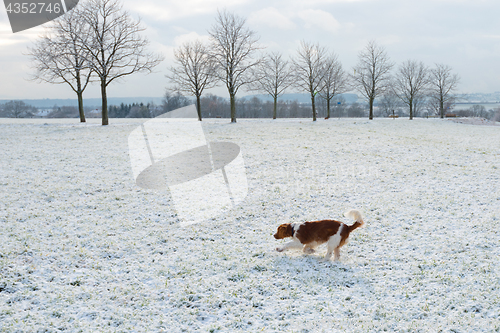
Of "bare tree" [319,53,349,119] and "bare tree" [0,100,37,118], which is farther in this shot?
"bare tree" [0,100,37,118]

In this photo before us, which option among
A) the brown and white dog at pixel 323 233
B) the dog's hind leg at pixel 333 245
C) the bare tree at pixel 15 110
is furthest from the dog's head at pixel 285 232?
the bare tree at pixel 15 110

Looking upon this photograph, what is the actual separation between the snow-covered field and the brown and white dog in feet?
1.07

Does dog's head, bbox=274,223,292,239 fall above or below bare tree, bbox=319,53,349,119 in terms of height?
below

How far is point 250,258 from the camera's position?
731cm

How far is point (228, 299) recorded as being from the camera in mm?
5773

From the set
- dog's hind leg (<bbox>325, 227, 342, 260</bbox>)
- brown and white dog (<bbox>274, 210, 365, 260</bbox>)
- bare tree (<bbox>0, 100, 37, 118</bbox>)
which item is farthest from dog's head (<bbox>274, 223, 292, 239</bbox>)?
bare tree (<bbox>0, 100, 37, 118</bbox>)

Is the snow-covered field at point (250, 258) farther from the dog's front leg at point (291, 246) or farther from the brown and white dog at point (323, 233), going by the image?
the brown and white dog at point (323, 233)

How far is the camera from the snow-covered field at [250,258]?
5246 mm

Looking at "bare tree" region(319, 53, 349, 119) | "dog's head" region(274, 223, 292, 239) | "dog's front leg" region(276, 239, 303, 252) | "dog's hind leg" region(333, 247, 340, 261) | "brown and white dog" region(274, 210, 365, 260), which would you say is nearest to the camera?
"brown and white dog" region(274, 210, 365, 260)

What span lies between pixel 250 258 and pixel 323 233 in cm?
175

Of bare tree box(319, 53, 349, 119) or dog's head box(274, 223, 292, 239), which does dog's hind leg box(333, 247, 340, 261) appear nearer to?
dog's head box(274, 223, 292, 239)

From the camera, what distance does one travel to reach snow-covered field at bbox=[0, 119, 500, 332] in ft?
17.2

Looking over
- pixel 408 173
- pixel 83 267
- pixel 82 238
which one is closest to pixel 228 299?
pixel 83 267

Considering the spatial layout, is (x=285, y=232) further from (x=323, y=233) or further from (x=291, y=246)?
(x=323, y=233)
